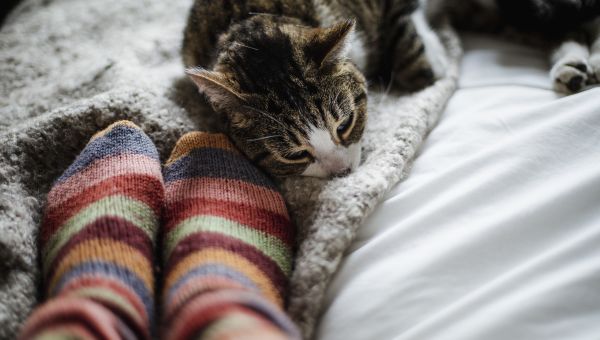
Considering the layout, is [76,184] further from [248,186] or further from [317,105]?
[317,105]

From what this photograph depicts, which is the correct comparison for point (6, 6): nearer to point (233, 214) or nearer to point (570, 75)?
point (233, 214)

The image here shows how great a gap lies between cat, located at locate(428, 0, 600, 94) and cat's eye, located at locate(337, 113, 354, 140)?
1.58ft

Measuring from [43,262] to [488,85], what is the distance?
3.38 feet

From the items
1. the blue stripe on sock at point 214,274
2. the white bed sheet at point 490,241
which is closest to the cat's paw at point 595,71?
the white bed sheet at point 490,241

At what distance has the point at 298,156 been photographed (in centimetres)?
93

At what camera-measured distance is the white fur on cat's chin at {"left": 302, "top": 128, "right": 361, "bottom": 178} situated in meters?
0.90

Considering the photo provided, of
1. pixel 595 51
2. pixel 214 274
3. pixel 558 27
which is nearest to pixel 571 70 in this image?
pixel 595 51

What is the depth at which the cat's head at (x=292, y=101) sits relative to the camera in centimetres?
91

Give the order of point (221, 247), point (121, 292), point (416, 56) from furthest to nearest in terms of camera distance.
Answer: point (416, 56), point (221, 247), point (121, 292)

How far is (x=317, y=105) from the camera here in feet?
3.05

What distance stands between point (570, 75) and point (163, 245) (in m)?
0.93

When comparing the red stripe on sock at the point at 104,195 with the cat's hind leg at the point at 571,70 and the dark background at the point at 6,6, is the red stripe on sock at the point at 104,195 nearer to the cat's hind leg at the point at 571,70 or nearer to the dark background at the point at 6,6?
the cat's hind leg at the point at 571,70

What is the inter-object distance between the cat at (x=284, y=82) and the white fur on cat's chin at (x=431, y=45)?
Answer: 0.06 feet

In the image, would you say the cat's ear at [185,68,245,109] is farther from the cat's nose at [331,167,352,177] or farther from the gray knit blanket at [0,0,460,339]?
the cat's nose at [331,167,352,177]
